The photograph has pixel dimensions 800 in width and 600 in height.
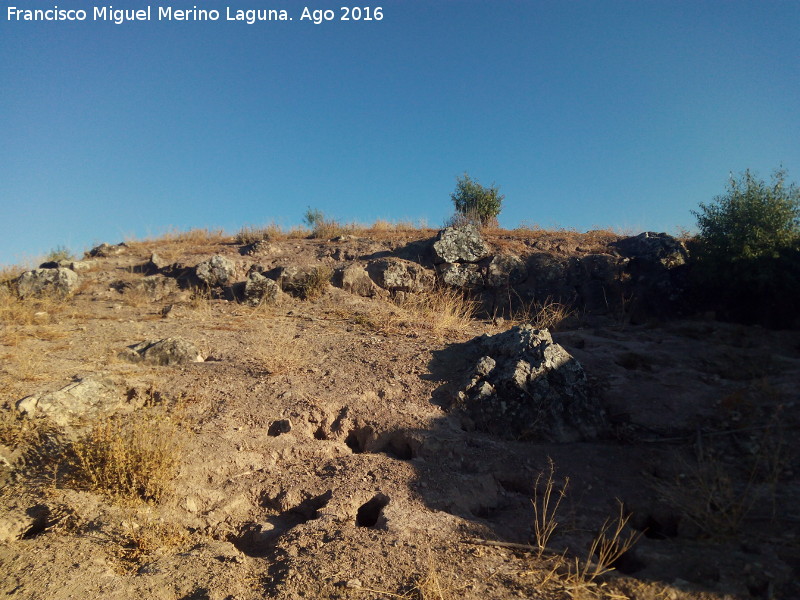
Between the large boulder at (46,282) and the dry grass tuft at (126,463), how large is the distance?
22.2ft

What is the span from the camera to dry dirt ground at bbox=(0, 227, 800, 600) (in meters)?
2.93

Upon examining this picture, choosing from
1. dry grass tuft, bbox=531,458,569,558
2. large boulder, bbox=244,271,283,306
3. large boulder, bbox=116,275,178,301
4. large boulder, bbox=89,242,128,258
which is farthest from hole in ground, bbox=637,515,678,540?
large boulder, bbox=89,242,128,258

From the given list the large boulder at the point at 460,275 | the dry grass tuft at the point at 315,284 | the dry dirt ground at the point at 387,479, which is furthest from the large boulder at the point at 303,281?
the dry dirt ground at the point at 387,479

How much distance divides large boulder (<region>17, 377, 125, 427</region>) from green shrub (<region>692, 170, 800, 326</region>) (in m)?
8.58

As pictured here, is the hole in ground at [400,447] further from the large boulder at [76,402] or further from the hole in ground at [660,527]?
the large boulder at [76,402]

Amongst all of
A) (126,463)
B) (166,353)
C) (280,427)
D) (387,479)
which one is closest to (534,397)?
(387,479)

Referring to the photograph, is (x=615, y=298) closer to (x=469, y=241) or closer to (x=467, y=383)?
(x=469, y=241)

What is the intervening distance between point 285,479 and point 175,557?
1.01 meters

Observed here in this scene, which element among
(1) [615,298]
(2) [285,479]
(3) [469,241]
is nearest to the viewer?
(2) [285,479]

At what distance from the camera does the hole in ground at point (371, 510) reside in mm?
3691

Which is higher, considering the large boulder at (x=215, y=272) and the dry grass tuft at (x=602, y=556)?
the large boulder at (x=215, y=272)

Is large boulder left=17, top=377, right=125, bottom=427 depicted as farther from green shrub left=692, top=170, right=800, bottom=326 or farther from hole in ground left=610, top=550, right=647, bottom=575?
green shrub left=692, top=170, right=800, bottom=326

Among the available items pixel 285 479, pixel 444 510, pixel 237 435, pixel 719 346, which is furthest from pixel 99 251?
pixel 719 346

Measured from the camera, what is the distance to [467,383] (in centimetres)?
520
